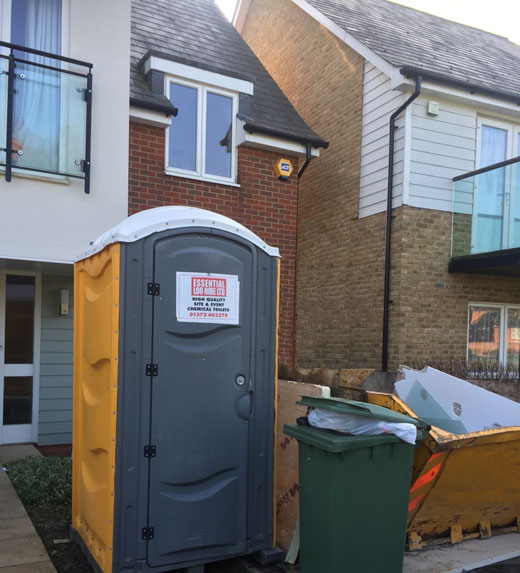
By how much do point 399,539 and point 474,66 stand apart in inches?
376

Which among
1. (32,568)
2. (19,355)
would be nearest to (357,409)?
(32,568)

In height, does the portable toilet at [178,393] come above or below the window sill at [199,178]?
below

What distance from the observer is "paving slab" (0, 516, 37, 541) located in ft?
13.8

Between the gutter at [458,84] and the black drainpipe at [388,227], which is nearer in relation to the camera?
the gutter at [458,84]

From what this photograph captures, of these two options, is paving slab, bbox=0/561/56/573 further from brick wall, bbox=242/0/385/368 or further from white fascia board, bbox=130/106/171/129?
brick wall, bbox=242/0/385/368

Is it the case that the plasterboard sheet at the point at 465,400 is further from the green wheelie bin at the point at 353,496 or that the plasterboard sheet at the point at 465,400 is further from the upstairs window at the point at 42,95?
the upstairs window at the point at 42,95

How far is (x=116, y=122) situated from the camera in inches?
247

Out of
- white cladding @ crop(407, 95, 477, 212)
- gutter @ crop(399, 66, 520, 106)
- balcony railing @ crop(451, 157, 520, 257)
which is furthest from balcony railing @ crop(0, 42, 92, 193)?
balcony railing @ crop(451, 157, 520, 257)

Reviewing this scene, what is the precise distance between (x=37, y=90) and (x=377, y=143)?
5.71m

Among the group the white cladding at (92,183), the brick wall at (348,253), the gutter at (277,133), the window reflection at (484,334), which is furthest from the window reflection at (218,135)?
the window reflection at (484,334)

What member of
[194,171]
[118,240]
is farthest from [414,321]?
[118,240]

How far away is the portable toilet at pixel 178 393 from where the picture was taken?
134 inches

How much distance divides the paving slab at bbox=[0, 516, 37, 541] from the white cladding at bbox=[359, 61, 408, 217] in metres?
6.82

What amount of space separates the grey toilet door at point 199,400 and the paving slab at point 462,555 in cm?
134
